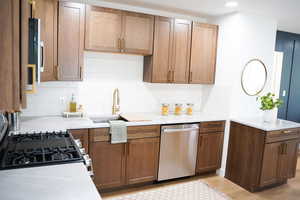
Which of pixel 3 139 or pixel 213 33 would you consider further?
pixel 213 33

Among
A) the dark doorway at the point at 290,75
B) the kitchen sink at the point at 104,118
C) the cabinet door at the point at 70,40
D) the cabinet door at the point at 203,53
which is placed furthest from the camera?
the dark doorway at the point at 290,75

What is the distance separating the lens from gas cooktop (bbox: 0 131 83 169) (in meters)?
1.55

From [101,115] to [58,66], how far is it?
36.0 inches

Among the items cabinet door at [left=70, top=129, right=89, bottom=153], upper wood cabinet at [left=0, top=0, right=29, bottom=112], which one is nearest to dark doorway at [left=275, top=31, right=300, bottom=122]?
cabinet door at [left=70, top=129, right=89, bottom=153]

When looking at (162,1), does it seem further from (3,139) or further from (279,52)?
(279,52)

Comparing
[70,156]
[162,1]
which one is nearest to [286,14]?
[162,1]

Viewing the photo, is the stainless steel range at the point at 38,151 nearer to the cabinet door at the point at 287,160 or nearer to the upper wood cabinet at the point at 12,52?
the upper wood cabinet at the point at 12,52

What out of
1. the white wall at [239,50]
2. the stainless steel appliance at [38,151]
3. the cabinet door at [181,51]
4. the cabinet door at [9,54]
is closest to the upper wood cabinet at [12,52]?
the cabinet door at [9,54]

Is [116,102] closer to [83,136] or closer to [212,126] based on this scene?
[83,136]

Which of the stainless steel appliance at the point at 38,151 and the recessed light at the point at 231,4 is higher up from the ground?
the recessed light at the point at 231,4

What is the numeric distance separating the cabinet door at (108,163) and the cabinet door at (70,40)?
0.91 meters

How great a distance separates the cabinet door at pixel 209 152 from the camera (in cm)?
348

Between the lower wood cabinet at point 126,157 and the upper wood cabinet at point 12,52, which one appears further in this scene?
the lower wood cabinet at point 126,157

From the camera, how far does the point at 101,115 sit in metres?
3.34
